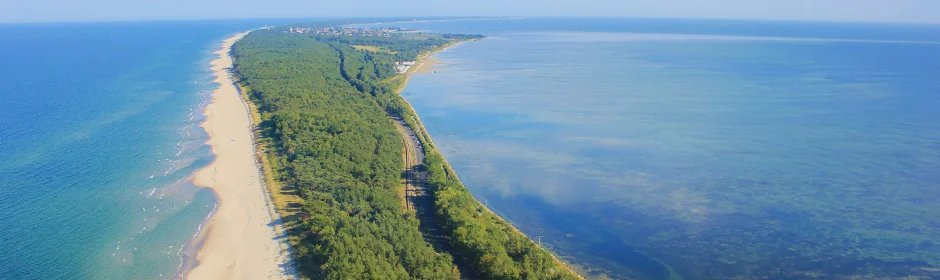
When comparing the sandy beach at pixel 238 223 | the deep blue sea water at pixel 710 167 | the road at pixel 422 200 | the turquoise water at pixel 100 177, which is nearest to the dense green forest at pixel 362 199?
the road at pixel 422 200

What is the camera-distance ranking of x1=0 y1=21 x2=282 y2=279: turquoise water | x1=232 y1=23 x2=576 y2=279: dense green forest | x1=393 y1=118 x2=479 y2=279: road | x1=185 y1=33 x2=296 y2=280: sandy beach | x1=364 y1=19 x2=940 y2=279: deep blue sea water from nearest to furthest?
x1=232 y1=23 x2=576 y2=279: dense green forest → x1=185 y1=33 x2=296 y2=280: sandy beach → x1=393 y1=118 x2=479 y2=279: road → x1=0 y1=21 x2=282 y2=279: turquoise water → x1=364 y1=19 x2=940 y2=279: deep blue sea water

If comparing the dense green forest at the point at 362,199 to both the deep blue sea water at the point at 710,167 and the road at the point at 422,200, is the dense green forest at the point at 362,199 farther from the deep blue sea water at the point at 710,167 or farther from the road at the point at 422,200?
the deep blue sea water at the point at 710,167

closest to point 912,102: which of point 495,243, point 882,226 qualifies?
point 882,226

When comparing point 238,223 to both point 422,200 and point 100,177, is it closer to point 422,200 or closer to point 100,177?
point 422,200

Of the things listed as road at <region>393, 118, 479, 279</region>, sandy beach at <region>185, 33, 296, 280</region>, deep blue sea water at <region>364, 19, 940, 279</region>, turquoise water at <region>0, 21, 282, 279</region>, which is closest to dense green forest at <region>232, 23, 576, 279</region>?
road at <region>393, 118, 479, 279</region>

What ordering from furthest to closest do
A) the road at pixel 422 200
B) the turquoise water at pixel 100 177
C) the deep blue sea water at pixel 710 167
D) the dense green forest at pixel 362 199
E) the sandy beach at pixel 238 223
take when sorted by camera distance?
1. the deep blue sea water at pixel 710 167
2. the turquoise water at pixel 100 177
3. the road at pixel 422 200
4. the sandy beach at pixel 238 223
5. the dense green forest at pixel 362 199

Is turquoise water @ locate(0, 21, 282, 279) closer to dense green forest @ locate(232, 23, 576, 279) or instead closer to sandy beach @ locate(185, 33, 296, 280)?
sandy beach @ locate(185, 33, 296, 280)

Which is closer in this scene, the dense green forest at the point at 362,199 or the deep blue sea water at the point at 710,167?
the dense green forest at the point at 362,199
